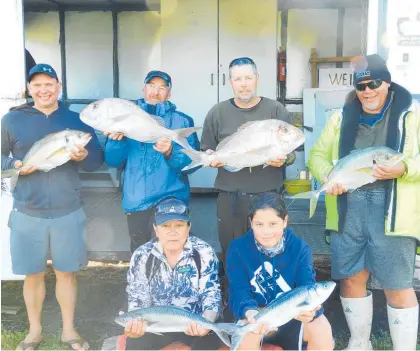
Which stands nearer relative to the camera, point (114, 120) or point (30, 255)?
point (114, 120)

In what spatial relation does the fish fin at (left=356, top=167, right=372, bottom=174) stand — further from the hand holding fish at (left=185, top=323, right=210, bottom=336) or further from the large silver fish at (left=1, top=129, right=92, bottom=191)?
the large silver fish at (left=1, top=129, right=92, bottom=191)

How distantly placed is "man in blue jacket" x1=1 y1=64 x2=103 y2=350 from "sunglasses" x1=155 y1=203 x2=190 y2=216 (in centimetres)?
64

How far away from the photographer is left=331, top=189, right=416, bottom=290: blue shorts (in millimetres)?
3164

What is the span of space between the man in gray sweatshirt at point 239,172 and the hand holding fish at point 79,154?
0.76 meters

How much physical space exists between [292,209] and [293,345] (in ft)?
10.1

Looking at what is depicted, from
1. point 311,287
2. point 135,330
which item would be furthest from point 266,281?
point 135,330

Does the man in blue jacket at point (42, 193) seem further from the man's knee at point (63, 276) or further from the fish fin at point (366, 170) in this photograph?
the fish fin at point (366, 170)

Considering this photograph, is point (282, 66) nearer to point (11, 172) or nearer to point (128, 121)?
point (128, 121)

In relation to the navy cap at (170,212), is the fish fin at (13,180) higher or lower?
higher

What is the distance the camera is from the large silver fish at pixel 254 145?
310 centimetres

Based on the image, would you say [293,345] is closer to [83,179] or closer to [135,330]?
[135,330]

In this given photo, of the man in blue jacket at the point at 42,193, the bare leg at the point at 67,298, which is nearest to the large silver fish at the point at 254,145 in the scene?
the man in blue jacket at the point at 42,193

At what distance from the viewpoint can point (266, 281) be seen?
3004 mm

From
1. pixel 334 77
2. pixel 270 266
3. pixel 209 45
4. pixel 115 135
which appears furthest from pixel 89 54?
pixel 270 266
